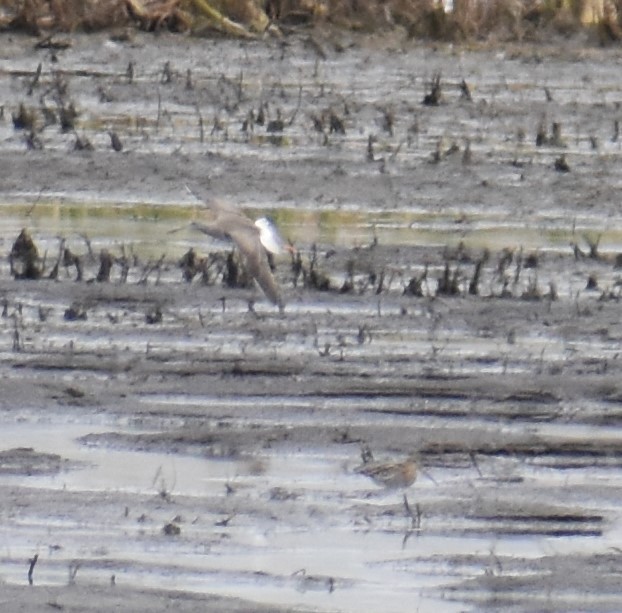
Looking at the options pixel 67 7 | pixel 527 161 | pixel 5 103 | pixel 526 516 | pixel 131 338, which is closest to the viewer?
pixel 526 516

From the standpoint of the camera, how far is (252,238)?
875 cm

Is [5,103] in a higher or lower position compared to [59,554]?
lower

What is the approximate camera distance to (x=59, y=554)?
561 centimetres

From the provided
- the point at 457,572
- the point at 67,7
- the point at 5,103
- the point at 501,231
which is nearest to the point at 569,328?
the point at 501,231

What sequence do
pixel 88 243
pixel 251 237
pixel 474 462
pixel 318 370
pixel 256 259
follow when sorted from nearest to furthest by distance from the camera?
pixel 474 462, pixel 318 370, pixel 256 259, pixel 251 237, pixel 88 243

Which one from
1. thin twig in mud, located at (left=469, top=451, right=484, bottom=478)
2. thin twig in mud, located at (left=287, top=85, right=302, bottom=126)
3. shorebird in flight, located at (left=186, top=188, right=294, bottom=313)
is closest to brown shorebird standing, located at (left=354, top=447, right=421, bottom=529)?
thin twig in mud, located at (left=469, top=451, right=484, bottom=478)

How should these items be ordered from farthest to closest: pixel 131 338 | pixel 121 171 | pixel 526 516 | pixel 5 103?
pixel 5 103
pixel 121 171
pixel 131 338
pixel 526 516

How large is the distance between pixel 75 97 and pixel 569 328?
6.90m

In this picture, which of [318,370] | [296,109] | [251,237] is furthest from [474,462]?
[296,109]

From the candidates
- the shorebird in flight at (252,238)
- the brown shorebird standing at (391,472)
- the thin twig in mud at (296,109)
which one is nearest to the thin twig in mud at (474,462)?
the brown shorebird standing at (391,472)

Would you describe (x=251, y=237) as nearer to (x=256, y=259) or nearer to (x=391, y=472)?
(x=256, y=259)

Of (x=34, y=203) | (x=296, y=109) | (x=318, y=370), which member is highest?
(x=318, y=370)

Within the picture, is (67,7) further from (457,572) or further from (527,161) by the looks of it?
(457,572)

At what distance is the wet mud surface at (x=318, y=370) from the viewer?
5.64m
